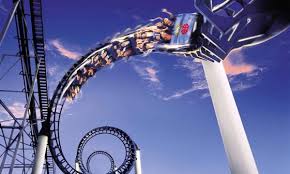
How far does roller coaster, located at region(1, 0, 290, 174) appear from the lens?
1426 centimetres

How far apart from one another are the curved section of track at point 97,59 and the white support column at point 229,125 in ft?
13.0

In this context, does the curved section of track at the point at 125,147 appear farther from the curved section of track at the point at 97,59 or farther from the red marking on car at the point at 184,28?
the red marking on car at the point at 184,28

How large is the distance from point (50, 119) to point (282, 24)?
14.6m

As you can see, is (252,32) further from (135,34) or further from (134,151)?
(134,151)

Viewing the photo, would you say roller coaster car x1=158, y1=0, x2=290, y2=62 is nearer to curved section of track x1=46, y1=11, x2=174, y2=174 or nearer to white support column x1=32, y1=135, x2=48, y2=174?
curved section of track x1=46, y1=11, x2=174, y2=174

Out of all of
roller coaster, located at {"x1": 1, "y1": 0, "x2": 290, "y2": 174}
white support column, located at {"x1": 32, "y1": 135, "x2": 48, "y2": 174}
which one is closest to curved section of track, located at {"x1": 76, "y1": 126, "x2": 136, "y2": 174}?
roller coaster, located at {"x1": 1, "y1": 0, "x2": 290, "y2": 174}

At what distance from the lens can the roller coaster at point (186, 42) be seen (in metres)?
14.3

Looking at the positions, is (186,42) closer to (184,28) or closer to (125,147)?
(184,28)

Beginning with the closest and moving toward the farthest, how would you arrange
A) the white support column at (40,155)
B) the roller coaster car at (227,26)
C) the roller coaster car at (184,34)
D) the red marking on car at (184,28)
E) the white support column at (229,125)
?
1. the white support column at (229,125)
2. the roller coaster car at (227,26)
3. the roller coaster car at (184,34)
4. the red marking on car at (184,28)
5. the white support column at (40,155)

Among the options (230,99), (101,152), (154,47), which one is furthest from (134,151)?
(230,99)

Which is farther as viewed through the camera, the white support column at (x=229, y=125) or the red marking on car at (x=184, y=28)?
the red marking on car at (x=184, y=28)

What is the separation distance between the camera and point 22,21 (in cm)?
1291

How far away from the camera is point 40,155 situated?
1688cm

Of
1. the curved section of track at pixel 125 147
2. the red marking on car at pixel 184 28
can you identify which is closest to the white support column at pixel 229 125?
the red marking on car at pixel 184 28
